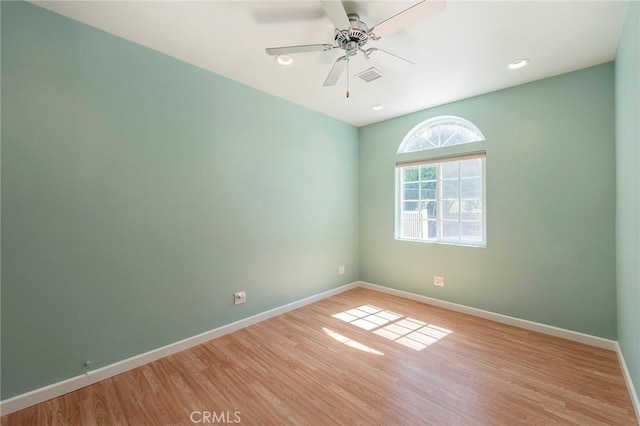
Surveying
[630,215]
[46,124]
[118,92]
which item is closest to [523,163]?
[630,215]

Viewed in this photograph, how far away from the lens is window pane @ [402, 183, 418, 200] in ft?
12.3

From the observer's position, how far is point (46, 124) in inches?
70.4

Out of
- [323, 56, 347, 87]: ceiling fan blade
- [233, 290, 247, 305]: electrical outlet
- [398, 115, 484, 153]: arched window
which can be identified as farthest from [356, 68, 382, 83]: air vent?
[233, 290, 247, 305]: electrical outlet

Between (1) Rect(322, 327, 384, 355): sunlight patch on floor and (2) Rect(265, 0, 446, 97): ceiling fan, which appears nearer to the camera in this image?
(2) Rect(265, 0, 446, 97): ceiling fan

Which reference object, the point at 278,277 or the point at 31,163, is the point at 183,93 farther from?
the point at 278,277

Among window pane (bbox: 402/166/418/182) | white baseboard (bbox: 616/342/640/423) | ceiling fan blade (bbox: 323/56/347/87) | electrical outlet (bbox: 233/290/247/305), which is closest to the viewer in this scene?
white baseboard (bbox: 616/342/640/423)

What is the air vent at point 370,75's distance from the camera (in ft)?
8.16

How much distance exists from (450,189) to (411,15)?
7.76ft

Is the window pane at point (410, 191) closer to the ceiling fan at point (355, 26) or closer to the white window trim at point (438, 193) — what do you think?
the white window trim at point (438, 193)

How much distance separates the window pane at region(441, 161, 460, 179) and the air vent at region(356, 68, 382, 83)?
4.95ft

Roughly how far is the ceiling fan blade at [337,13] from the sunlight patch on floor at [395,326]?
8.65 ft

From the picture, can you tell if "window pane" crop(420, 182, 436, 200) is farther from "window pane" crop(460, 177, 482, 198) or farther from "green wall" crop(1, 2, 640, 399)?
"green wall" crop(1, 2, 640, 399)

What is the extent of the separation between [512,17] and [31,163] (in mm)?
3372

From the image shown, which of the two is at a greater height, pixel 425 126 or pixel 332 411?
pixel 425 126
